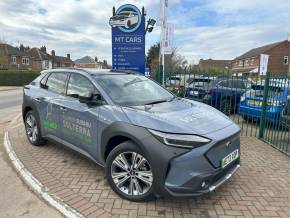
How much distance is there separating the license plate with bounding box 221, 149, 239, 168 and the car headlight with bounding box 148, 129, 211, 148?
454 millimetres

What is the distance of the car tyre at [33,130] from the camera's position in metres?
5.35

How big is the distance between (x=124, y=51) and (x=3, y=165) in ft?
16.4

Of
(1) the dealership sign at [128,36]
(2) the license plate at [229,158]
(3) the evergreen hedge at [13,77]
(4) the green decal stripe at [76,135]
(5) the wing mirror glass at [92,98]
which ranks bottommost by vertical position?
(3) the evergreen hedge at [13,77]

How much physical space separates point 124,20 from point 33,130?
4.44 meters

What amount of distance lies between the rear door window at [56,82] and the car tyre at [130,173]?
1891 mm

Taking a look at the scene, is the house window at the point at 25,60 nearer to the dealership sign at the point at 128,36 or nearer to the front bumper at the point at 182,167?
the dealership sign at the point at 128,36

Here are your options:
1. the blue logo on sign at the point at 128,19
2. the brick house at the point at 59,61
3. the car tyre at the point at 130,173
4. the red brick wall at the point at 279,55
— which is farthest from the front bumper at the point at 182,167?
the brick house at the point at 59,61

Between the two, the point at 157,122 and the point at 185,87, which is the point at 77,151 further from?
the point at 185,87

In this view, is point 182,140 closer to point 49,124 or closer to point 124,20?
point 49,124

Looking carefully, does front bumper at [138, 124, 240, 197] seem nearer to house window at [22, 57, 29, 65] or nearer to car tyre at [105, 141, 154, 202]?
car tyre at [105, 141, 154, 202]

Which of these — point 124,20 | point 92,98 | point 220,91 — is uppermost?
point 124,20

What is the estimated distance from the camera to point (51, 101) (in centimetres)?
475

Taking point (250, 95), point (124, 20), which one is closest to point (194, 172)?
point (250, 95)

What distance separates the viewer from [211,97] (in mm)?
7863
